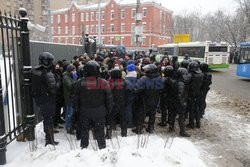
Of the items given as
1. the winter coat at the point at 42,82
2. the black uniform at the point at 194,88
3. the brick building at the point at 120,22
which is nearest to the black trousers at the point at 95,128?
the winter coat at the point at 42,82

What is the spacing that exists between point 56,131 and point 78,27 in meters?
71.3

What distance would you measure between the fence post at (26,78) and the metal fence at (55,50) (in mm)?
1186

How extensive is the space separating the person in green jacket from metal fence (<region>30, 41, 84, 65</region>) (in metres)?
1.12

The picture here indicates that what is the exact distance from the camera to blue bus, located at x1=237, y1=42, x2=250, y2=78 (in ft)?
52.4

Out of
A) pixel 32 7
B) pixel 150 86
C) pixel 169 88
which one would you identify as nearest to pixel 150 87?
pixel 150 86

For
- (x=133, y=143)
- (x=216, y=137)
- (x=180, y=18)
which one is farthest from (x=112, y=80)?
(x=180, y=18)

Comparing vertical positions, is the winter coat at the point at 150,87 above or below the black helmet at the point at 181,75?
below

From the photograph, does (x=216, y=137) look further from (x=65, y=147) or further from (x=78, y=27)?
(x=78, y=27)

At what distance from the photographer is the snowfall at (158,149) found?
347 cm

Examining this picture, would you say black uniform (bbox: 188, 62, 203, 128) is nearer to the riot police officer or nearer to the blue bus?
the riot police officer

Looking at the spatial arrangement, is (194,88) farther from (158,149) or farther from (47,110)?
(47,110)

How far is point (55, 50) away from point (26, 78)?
3.82m

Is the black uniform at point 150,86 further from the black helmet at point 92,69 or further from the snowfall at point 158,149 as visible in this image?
the black helmet at point 92,69

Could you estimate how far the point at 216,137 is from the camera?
6.02 metres
